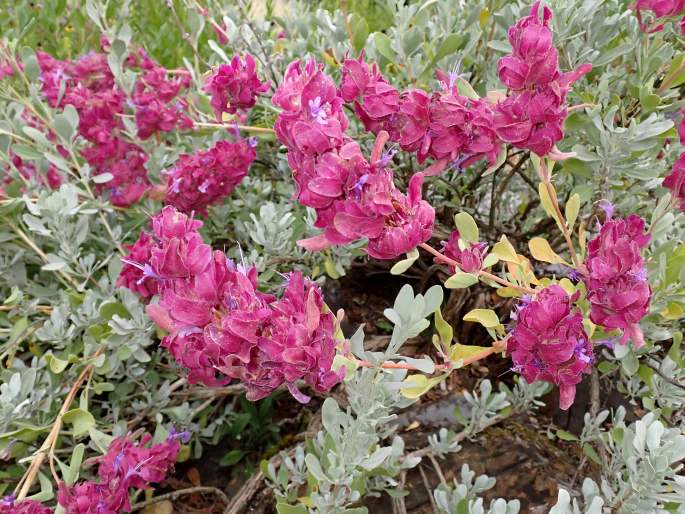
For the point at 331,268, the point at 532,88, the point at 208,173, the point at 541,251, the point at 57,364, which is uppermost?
the point at 532,88

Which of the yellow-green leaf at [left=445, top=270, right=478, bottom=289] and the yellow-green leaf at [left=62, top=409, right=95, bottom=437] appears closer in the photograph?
the yellow-green leaf at [left=445, top=270, right=478, bottom=289]

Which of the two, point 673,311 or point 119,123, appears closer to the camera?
point 673,311

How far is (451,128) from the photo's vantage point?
37.5 inches

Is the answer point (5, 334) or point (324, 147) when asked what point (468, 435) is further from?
point (5, 334)

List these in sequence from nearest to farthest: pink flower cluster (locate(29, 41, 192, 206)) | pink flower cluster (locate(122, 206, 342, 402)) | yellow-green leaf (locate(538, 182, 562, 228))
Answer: pink flower cluster (locate(122, 206, 342, 402)) → yellow-green leaf (locate(538, 182, 562, 228)) → pink flower cluster (locate(29, 41, 192, 206))

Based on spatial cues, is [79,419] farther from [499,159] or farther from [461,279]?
[499,159]

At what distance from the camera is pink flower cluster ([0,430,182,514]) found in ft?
3.38

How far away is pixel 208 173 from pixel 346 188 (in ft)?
2.40

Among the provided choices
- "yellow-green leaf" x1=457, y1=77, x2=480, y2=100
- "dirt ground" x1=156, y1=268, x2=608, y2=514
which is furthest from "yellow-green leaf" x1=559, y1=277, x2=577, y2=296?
"dirt ground" x1=156, y1=268, x2=608, y2=514

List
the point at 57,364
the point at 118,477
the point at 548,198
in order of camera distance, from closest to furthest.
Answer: the point at 548,198, the point at 118,477, the point at 57,364

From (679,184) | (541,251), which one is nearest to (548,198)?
(541,251)

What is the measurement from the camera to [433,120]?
96cm

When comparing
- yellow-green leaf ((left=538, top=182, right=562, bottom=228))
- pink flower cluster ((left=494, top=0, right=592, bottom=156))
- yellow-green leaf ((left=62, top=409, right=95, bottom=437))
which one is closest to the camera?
pink flower cluster ((left=494, top=0, right=592, bottom=156))

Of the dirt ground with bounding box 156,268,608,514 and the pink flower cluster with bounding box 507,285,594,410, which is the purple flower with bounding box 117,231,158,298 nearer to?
the dirt ground with bounding box 156,268,608,514
